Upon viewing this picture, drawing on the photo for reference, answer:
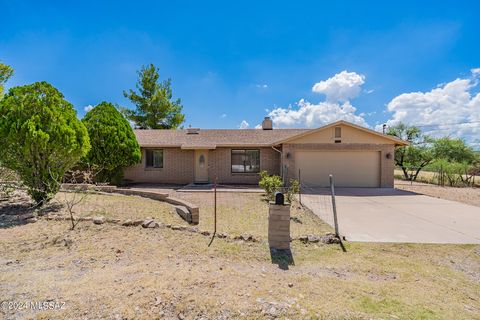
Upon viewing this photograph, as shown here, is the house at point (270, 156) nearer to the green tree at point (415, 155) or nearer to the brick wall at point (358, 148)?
the brick wall at point (358, 148)

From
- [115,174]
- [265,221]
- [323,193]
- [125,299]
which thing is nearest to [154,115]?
[115,174]

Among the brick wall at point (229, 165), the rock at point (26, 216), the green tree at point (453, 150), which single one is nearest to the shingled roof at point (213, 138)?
the brick wall at point (229, 165)

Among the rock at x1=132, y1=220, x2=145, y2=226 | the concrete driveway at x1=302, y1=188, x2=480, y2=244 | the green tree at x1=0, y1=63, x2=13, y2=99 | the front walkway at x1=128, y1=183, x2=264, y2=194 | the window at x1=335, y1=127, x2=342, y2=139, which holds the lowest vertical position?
the concrete driveway at x1=302, y1=188, x2=480, y2=244

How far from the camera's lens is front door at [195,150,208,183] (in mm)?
14961

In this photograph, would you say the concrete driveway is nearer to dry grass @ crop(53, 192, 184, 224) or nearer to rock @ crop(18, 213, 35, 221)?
dry grass @ crop(53, 192, 184, 224)

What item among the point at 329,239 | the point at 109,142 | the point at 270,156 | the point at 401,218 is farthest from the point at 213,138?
the point at 329,239

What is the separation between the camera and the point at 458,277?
3605mm

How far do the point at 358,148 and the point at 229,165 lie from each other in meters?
7.70

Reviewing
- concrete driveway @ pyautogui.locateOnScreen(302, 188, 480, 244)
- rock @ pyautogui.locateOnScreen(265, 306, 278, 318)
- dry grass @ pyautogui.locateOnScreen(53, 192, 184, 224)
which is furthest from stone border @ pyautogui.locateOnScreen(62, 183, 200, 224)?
rock @ pyautogui.locateOnScreen(265, 306, 278, 318)

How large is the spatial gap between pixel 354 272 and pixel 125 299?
3.26m

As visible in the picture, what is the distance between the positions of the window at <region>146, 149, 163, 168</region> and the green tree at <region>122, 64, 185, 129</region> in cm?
1331

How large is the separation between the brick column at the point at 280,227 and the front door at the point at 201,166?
1074cm

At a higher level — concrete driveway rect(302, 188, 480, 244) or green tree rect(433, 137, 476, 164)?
green tree rect(433, 137, 476, 164)

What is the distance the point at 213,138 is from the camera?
51.8ft
